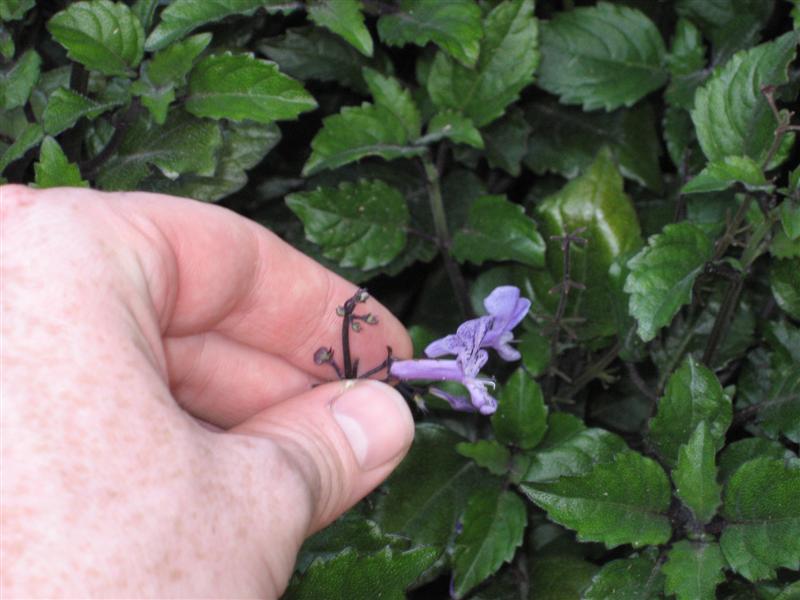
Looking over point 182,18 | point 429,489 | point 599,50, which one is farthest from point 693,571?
point 182,18

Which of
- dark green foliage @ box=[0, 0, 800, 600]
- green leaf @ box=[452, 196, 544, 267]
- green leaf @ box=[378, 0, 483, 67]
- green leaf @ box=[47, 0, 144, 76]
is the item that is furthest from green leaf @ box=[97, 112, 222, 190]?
green leaf @ box=[452, 196, 544, 267]

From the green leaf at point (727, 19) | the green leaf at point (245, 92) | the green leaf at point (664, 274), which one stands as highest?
the green leaf at point (727, 19)

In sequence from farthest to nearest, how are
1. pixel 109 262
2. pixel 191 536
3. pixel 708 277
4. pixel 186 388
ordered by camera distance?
pixel 708 277
pixel 186 388
pixel 109 262
pixel 191 536

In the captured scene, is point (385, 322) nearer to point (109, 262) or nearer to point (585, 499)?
point (585, 499)

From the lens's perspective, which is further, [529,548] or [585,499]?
[529,548]

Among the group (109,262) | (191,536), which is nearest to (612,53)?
(109,262)

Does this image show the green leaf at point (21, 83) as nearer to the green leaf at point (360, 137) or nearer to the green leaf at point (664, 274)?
the green leaf at point (360, 137)

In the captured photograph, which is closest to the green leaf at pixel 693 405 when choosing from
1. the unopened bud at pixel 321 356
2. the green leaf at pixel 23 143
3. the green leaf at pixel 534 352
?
the green leaf at pixel 534 352
